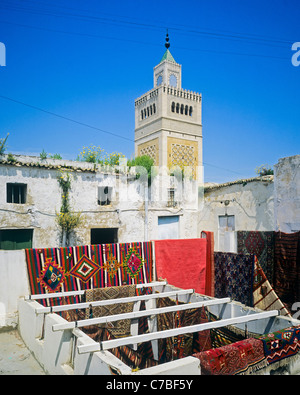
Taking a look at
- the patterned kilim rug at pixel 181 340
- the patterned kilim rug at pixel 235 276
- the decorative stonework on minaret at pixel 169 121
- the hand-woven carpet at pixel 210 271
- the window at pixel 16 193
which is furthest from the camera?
the decorative stonework on minaret at pixel 169 121

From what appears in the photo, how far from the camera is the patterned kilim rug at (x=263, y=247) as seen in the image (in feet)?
22.1

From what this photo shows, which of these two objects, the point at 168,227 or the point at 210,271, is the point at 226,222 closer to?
the point at 168,227

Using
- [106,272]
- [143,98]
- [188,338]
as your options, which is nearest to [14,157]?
[106,272]

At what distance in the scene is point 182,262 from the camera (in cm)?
707

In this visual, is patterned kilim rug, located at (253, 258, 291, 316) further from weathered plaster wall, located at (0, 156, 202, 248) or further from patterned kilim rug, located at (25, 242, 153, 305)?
weathered plaster wall, located at (0, 156, 202, 248)

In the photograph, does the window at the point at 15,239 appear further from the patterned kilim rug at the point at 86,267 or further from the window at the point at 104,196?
the patterned kilim rug at the point at 86,267

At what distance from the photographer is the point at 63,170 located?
10695 millimetres

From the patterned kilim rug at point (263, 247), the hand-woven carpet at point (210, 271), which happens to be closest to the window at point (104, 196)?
the hand-woven carpet at point (210, 271)

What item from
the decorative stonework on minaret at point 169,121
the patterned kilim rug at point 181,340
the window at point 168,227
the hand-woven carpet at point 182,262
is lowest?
the patterned kilim rug at point 181,340

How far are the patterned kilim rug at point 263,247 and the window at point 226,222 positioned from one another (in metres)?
4.71

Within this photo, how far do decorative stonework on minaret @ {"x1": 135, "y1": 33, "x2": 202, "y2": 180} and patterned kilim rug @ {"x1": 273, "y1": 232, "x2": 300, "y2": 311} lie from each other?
2384 cm

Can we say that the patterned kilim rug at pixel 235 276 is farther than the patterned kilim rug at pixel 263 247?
No

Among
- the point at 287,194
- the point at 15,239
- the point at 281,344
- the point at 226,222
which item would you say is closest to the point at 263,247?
the point at 287,194
